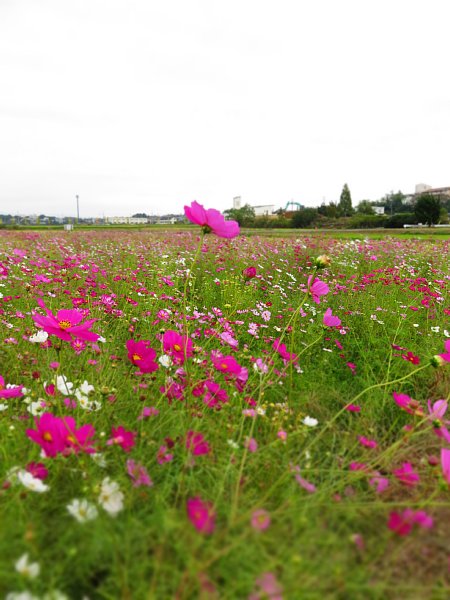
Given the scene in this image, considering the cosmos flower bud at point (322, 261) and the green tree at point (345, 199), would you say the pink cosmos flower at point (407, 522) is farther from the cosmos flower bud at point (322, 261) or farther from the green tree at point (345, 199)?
the green tree at point (345, 199)

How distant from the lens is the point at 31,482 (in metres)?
0.82

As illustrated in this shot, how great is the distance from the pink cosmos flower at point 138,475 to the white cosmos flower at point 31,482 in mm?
186

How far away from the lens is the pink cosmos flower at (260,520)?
71 cm

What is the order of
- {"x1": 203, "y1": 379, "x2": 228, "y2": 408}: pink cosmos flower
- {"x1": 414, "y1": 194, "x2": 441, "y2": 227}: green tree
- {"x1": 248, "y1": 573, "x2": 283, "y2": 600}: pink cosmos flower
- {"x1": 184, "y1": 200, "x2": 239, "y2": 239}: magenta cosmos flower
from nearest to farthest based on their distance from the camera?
{"x1": 248, "y1": 573, "x2": 283, "y2": 600}: pink cosmos flower
{"x1": 184, "y1": 200, "x2": 239, "y2": 239}: magenta cosmos flower
{"x1": 203, "y1": 379, "x2": 228, "y2": 408}: pink cosmos flower
{"x1": 414, "y1": 194, "x2": 441, "y2": 227}: green tree

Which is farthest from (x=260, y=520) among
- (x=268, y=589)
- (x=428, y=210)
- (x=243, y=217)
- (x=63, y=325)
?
(x=243, y=217)

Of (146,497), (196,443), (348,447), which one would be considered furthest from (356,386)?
(146,497)

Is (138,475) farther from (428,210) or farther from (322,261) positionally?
(428,210)

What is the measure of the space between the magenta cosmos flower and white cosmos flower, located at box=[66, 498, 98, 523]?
2.49 feet

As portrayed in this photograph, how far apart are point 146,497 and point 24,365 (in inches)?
40.0

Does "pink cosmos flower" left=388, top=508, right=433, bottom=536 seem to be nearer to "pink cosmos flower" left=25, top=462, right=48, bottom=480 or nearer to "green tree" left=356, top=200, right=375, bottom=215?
"pink cosmos flower" left=25, top=462, right=48, bottom=480

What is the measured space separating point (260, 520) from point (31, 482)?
1.66 feet

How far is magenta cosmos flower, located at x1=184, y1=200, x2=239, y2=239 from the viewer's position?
1.12 meters

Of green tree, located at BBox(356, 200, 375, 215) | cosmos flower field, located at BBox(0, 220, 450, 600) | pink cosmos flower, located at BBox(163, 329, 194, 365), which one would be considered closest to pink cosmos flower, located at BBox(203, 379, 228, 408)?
cosmos flower field, located at BBox(0, 220, 450, 600)

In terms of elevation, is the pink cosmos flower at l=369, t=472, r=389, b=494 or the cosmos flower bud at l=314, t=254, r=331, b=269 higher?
the cosmos flower bud at l=314, t=254, r=331, b=269
